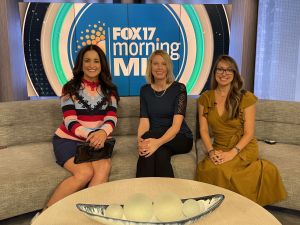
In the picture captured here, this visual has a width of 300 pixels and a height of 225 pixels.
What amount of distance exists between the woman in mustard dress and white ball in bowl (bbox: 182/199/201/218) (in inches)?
30.3

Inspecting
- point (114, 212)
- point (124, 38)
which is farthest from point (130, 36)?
point (114, 212)

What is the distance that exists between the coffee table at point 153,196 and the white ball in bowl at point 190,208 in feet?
0.17

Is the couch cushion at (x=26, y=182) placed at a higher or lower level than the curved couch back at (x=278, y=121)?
lower

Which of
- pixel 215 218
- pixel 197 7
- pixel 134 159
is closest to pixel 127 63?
pixel 197 7

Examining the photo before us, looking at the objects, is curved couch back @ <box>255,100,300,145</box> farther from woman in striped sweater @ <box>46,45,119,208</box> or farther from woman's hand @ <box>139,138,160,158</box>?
woman in striped sweater @ <box>46,45,119,208</box>

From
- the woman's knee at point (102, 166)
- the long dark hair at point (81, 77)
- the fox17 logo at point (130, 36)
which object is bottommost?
the woman's knee at point (102, 166)

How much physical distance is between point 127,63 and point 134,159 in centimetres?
113

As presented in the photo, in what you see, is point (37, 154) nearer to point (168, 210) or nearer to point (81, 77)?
point (81, 77)

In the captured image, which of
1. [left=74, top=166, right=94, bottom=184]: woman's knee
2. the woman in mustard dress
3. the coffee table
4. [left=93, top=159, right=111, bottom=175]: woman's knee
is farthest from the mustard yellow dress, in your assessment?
[left=74, top=166, right=94, bottom=184]: woman's knee

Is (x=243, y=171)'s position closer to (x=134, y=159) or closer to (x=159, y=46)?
(x=134, y=159)

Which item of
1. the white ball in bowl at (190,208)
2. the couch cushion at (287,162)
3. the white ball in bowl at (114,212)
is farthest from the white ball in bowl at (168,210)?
the couch cushion at (287,162)

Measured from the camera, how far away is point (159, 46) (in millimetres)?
2947

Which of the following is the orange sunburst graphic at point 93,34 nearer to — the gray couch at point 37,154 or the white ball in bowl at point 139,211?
the gray couch at point 37,154

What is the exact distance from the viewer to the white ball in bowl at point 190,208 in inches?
45.0
